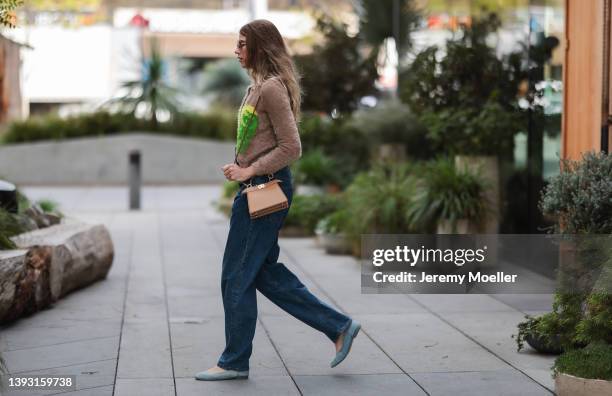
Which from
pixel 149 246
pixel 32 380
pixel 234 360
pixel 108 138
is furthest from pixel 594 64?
pixel 108 138

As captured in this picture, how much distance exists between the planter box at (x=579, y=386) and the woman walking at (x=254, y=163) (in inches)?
67.0

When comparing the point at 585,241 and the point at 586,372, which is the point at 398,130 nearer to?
the point at 585,241

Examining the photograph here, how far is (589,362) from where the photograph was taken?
5.51 m

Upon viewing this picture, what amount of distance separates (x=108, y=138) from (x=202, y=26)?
24.5 metres

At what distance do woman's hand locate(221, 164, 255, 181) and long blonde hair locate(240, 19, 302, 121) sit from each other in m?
0.47

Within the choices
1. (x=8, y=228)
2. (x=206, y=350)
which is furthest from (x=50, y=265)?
(x=206, y=350)

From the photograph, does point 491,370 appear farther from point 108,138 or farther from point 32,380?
point 108,138


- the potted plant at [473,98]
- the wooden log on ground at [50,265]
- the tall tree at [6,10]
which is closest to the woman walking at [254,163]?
the tall tree at [6,10]

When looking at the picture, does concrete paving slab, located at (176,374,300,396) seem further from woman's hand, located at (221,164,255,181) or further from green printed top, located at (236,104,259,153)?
green printed top, located at (236,104,259,153)

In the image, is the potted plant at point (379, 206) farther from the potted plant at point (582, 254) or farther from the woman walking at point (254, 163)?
the woman walking at point (254, 163)

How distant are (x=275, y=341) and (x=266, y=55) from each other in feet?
7.07

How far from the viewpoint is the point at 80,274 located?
9133 millimetres

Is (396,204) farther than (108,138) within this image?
No

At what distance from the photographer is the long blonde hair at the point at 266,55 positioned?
5.97 metres
